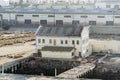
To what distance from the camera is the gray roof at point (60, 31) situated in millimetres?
24281

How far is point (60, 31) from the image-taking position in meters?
24.9

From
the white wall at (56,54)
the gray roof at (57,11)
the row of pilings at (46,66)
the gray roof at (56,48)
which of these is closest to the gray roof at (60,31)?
the gray roof at (56,48)

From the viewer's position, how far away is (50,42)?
81.3 ft

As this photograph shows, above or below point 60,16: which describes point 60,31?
above

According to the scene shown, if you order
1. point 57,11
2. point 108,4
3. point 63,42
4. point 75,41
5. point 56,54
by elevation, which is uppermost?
point 75,41

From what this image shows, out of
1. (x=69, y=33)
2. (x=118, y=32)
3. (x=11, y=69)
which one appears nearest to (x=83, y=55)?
(x=69, y=33)

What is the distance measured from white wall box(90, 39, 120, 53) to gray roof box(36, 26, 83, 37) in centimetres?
228

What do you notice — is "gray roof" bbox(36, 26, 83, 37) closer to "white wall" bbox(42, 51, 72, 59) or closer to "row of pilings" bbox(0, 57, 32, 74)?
"white wall" bbox(42, 51, 72, 59)

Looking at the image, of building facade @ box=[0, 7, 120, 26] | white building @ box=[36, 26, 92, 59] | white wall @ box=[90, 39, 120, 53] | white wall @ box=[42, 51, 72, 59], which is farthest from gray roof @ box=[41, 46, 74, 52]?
building facade @ box=[0, 7, 120, 26]

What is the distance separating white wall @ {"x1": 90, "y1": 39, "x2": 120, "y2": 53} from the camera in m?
25.5

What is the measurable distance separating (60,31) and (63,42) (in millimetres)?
904

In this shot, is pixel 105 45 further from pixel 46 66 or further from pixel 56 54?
pixel 46 66

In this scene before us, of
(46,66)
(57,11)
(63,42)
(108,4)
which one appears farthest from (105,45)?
(108,4)

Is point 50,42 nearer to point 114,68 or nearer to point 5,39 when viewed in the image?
point 114,68
